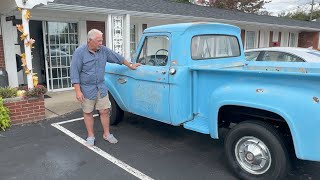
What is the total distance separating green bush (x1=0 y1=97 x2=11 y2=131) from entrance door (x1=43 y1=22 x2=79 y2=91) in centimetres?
364

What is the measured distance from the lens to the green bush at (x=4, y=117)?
5348 mm

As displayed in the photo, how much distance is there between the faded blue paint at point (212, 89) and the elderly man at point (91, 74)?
0.43 meters

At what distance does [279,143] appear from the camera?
3100 mm

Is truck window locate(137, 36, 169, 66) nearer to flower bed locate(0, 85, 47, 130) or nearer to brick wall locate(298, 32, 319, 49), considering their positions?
flower bed locate(0, 85, 47, 130)

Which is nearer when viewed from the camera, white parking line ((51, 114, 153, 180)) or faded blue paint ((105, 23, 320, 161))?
faded blue paint ((105, 23, 320, 161))

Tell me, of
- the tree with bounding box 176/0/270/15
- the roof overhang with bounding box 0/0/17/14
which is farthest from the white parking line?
the tree with bounding box 176/0/270/15

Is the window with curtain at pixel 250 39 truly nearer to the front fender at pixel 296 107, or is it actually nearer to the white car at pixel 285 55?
the white car at pixel 285 55

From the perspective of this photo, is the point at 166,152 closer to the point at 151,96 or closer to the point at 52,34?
the point at 151,96

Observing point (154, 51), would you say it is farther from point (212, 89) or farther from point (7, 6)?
point (7, 6)

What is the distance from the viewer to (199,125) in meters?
3.89

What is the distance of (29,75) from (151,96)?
295 centimetres

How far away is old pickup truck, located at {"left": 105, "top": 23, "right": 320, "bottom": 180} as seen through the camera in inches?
113

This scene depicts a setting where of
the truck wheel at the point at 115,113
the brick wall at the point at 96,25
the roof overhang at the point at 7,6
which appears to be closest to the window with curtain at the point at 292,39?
the brick wall at the point at 96,25

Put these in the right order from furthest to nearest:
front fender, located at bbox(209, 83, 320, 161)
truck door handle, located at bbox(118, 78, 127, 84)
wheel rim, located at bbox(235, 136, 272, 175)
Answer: truck door handle, located at bbox(118, 78, 127, 84) < wheel rim, located at bbox(235, 136, 272, 175) < front fender, located at bbox(209, 83, 320, 161)
